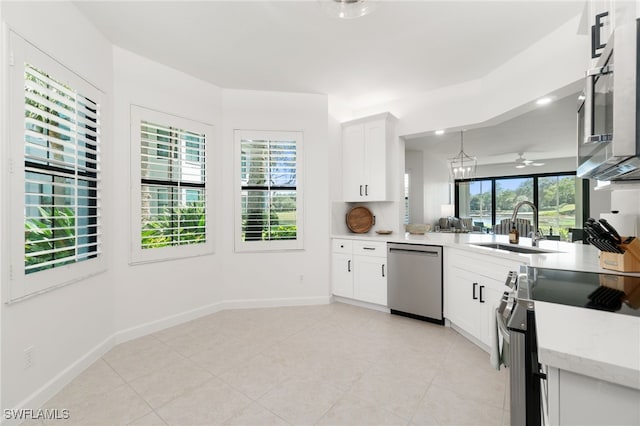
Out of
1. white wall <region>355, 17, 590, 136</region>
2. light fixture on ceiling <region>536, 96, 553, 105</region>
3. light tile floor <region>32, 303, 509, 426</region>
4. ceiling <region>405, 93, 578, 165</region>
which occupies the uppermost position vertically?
ceiling <region>405, 93, 578, 165</region>

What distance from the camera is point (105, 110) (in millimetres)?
2623

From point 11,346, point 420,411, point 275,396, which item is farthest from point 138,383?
point 420,411

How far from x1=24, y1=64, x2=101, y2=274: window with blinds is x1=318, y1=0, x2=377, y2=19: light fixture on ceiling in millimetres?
1950

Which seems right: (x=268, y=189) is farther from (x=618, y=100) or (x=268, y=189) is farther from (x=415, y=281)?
(x=618, y=100)

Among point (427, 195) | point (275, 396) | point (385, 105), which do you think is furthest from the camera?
point (427, 195)

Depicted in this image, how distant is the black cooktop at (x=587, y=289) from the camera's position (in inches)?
39.2

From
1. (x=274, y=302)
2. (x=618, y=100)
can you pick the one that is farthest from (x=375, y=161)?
(x=618, y=100)

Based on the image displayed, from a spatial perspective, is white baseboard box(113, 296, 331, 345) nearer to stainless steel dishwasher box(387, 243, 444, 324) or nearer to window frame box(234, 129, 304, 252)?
window frame box(234, 129, 304, 252)

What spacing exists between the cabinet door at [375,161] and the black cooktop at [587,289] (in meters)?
2.43

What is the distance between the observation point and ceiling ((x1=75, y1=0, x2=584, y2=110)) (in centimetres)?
224

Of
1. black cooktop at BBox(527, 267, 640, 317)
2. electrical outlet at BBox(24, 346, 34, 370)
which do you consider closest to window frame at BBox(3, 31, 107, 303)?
electrical outlet at BBox(24, 346, 34, 370)

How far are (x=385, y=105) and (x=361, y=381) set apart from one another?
3483 millimetres

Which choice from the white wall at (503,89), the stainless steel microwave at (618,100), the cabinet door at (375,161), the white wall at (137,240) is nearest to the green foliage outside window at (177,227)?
the white wall at (137,240)

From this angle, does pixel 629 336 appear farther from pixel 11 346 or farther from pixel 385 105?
pixel 385 105
